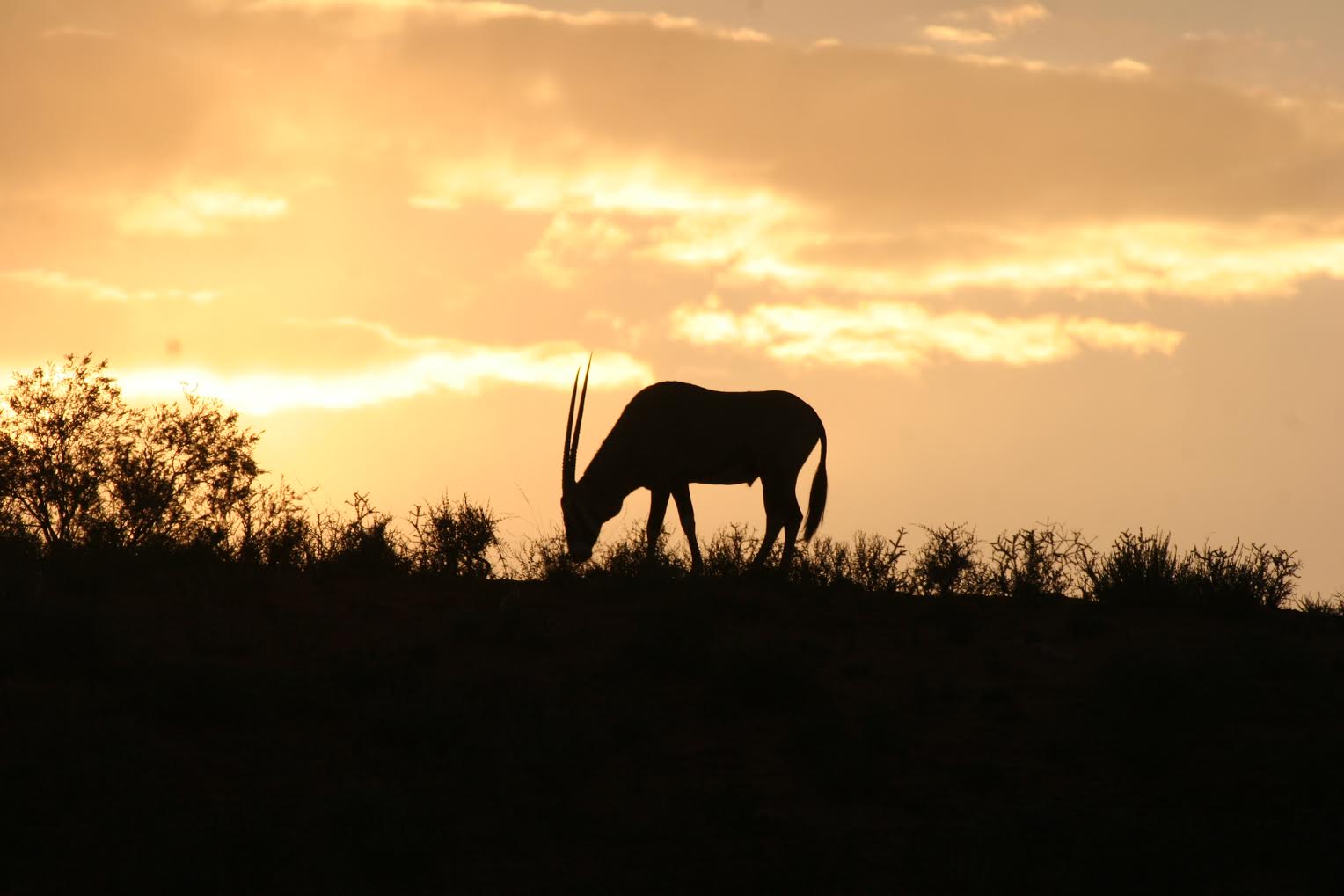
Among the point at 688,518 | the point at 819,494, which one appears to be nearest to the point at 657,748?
the point at 688,518

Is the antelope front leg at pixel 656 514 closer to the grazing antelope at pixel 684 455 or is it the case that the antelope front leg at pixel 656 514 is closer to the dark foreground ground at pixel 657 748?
the grazing antelope at pixel 684 455

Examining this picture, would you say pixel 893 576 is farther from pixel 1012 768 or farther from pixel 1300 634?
pixel 1012 768

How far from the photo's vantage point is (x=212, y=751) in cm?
891

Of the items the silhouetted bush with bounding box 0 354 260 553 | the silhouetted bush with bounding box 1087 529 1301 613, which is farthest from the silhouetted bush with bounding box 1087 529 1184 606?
the silhouetted bush with bounding box 0 354 260 553

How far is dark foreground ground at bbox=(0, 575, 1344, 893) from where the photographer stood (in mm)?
7227

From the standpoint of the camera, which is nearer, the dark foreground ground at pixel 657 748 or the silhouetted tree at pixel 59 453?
the dark foreground ground at pixel 657 748

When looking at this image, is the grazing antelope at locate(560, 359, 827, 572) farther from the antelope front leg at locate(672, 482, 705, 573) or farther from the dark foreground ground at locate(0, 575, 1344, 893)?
the dark foreground ground at locate(0, 575, 1344, 893)

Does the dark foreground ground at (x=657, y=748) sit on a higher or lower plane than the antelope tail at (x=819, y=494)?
lower

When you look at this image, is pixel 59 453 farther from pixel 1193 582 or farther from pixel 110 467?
pixel 1193 582

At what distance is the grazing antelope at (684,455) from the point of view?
15719 mm

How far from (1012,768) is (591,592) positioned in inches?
232

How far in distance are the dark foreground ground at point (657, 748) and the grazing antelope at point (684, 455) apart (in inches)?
113

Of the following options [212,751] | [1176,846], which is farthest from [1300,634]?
[212,751]

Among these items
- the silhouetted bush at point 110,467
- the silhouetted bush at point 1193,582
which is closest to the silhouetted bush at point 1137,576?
the silhouetted bush at point 1193,582
